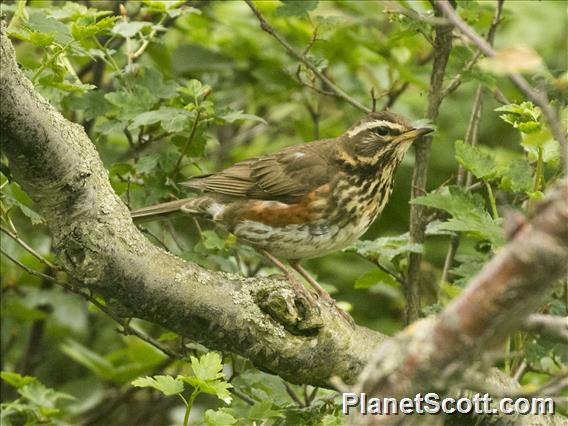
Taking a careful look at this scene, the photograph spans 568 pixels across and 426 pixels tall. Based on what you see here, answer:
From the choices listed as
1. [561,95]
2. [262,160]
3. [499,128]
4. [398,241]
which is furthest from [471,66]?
[499,128]

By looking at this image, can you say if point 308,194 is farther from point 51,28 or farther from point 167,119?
point 51,28

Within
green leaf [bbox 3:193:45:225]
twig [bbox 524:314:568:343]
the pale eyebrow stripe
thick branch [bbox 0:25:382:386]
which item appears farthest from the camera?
the pale eyebrow stripe

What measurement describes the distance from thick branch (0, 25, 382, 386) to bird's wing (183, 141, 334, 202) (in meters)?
1.29

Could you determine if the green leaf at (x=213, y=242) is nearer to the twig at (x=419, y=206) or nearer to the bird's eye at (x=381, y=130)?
the twig at (x=419, y=206)

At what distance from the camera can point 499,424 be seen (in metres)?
4.01

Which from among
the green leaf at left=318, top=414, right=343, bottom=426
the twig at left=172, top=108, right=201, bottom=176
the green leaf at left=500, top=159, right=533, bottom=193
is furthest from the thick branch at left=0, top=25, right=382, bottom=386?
the twig at left=172, top=108, right=201, bottom=176

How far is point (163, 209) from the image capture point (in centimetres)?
504

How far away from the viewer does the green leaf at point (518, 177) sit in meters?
4.02

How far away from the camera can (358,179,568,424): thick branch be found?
200 cm

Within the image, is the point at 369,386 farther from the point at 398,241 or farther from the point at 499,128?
the point at 499,128

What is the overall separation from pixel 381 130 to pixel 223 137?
2.62m

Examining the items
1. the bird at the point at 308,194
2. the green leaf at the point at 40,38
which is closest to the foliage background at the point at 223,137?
the green leaf at the point at 40,38

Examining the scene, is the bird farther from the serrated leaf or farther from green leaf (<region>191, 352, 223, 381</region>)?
green leaf (<region>191, 352, 223, 381</region>)

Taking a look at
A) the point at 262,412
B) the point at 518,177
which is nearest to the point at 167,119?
the point at 262,412
